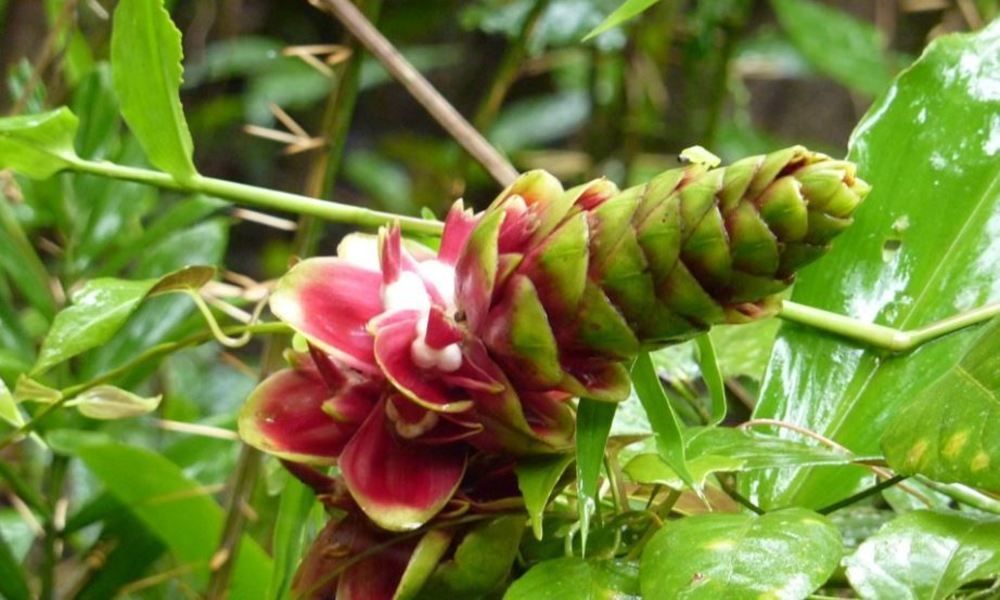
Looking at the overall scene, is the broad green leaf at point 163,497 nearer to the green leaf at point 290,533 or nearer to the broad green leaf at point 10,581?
the broad green leaf at point 10,581

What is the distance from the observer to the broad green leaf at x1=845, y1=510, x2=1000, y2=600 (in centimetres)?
36

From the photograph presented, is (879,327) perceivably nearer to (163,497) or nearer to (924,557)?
(924,557)

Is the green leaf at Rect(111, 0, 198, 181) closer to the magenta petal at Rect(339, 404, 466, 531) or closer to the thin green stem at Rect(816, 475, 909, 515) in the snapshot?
the magenta petal at Rect(339, 404, 466, 531)

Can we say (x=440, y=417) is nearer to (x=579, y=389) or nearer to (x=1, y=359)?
(x=579, y=389)

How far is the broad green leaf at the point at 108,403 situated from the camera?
49cm

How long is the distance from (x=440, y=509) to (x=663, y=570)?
7cm

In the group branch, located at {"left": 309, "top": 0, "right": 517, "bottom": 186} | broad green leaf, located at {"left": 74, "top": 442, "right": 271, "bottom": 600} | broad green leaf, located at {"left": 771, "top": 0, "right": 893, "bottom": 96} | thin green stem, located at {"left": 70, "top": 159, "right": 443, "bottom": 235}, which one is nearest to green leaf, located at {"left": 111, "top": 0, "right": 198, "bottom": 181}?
thin green stem, located at {"left": 70, "top": 159, "right": 443, "bottom": 235}

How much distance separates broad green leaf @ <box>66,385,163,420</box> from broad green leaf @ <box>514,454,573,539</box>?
0.56 ft

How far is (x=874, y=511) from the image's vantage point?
558mm

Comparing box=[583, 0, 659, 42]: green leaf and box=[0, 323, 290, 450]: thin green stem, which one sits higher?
box=[583, 0, 659, 42]: green leaf

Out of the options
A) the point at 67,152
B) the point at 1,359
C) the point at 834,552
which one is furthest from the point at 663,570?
the point at 1,359

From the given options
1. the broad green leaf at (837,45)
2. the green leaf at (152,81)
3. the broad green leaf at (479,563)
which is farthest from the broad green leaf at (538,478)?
the broad green leaf at (837,45)

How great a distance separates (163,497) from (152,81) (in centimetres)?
28

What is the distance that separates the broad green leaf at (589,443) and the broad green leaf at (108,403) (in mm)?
193
